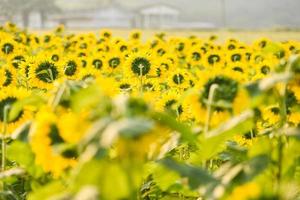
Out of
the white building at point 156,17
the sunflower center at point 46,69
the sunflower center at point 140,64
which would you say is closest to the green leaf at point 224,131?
the sunflower center at point 46,69

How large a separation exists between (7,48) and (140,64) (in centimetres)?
219

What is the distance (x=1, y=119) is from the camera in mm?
2447

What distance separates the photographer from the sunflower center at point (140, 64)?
527 cm

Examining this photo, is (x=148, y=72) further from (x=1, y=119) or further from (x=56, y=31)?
(x=56, y=31)

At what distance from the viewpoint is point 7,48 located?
700cm

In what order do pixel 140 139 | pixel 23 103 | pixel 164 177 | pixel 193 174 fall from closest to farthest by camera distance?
pixel 140 139, pixel 193 174, pixel 23 103, pixel 164 177

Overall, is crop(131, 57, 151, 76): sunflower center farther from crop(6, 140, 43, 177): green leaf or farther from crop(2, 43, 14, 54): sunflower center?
crop(6, 140, 43, 177): green leaf

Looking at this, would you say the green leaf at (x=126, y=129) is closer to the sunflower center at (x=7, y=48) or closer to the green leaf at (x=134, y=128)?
the green leaf at (x=134, y=128)

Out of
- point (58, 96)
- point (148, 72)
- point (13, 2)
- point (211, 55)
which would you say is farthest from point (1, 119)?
point (13, 2)

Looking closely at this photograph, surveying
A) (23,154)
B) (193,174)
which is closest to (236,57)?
(23,154)

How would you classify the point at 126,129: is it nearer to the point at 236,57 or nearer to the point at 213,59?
the point at 213,59

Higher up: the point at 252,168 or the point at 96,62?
the point at 252,168

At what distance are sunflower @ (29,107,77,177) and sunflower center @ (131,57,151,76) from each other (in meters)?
3.41

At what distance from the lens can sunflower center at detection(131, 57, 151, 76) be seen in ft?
17.3
